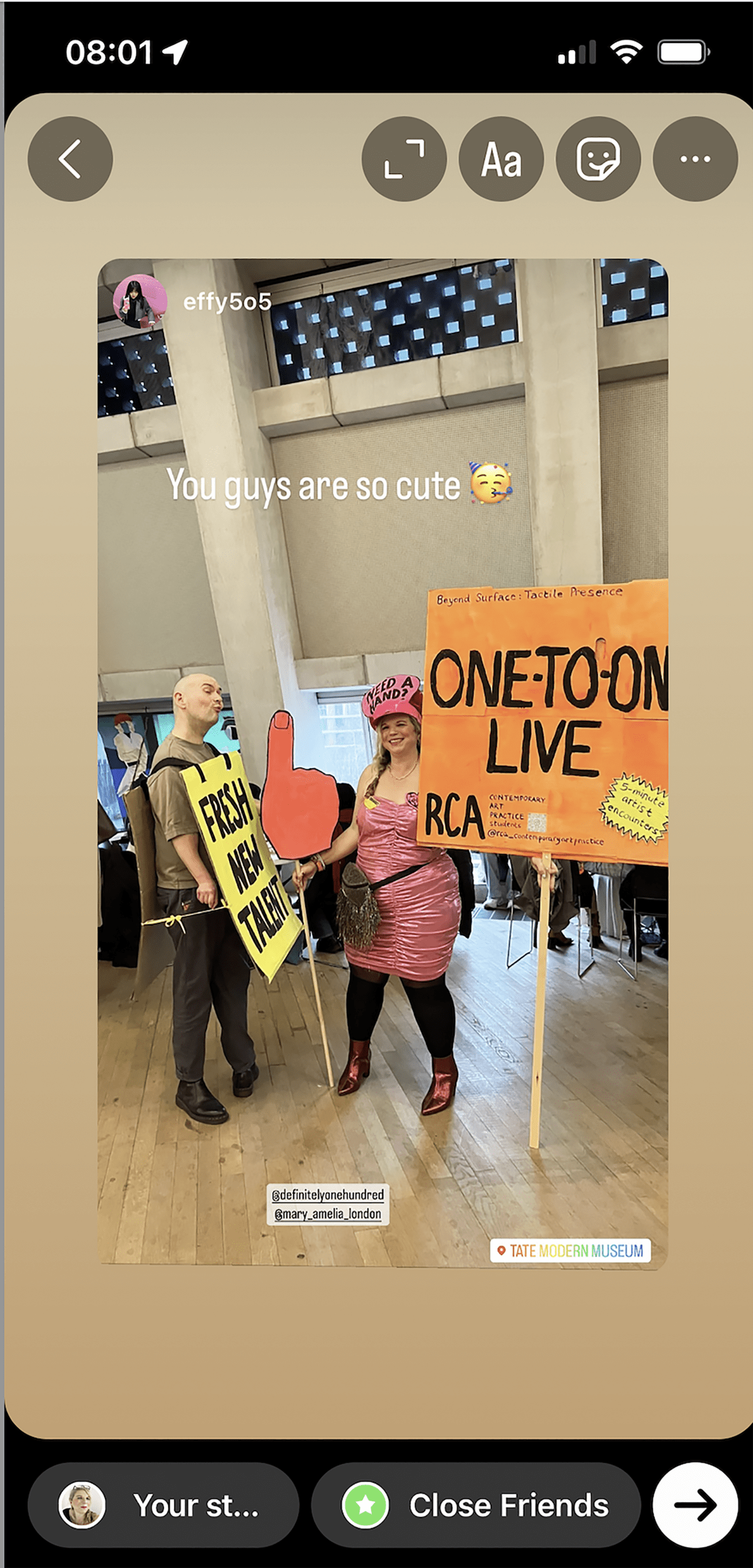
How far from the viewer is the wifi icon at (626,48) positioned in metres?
0.90

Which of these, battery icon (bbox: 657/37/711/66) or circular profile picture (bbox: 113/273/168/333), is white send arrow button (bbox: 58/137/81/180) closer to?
circular profile picture (bbox: 113/273/168/333)

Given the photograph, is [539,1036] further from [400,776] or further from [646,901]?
[400,776]

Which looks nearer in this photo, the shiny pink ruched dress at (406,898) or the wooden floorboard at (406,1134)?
the wooden floorboard at (406,1134)

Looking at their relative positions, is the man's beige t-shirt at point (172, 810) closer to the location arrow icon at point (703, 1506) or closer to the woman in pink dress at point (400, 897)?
the woman in pink dress at point (400, 897)

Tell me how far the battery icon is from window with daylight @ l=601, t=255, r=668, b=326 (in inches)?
8.8

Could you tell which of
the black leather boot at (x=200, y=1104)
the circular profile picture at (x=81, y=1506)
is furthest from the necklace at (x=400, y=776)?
the circular profile picture at (x=81, y=1506)

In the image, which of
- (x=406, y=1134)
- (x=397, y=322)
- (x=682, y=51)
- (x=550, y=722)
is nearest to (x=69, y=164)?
(x=397, y=322)

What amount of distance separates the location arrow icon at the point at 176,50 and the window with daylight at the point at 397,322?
30cm

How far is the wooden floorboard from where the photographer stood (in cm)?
100

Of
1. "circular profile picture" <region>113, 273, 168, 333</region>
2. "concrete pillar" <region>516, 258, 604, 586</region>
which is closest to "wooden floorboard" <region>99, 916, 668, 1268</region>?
"concrete pillar" <region>516, 258, 604, 586</region>

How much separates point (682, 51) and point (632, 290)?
0.27m

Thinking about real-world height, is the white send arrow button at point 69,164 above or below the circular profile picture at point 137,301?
above

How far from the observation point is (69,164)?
944 mm

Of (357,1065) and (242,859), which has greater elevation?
(242,859)
